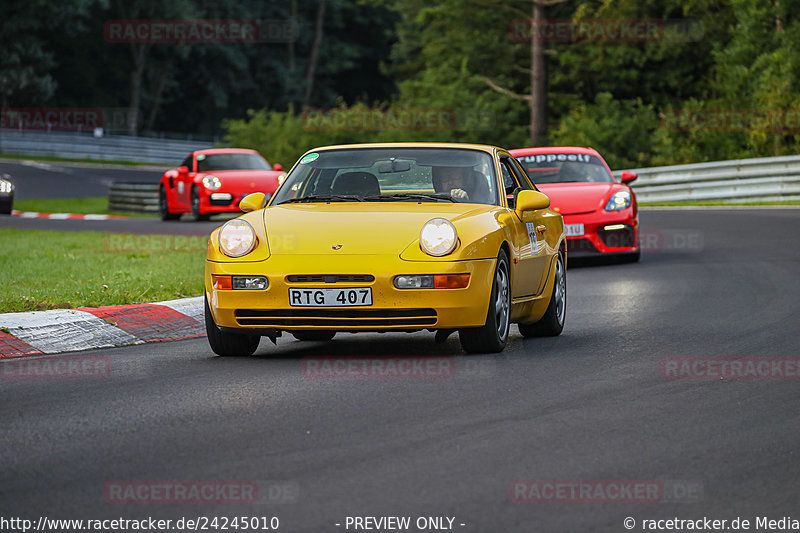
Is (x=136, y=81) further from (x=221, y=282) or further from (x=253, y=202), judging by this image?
(x=221, y=282)

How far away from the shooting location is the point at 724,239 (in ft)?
63.9

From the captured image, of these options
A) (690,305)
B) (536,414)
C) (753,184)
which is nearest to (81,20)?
(753,184)

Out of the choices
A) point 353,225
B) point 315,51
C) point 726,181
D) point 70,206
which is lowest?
point 70,206

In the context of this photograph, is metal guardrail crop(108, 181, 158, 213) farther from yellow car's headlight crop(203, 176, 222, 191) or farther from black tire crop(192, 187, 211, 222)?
yellow car's headlight crop(203, 176, 222, 191)

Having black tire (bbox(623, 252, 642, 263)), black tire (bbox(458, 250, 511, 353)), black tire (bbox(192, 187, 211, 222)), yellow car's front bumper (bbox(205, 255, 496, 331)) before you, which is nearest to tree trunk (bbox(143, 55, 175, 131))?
black tire (bbox(192, 187, 211, 222))

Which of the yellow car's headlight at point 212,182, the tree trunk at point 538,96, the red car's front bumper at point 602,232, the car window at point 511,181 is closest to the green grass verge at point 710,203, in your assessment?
the yellow car's headlight at point 212,182

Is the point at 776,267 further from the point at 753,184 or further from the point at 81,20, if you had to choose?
the point at 81,20

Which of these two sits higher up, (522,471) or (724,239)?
(522,471)

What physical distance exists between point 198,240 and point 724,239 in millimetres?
7528

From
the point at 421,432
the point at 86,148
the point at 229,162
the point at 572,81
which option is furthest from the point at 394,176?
the point at 86,148

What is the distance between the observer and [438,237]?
8141mm

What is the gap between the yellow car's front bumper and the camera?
26.2ft

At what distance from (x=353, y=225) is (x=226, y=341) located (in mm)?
1109

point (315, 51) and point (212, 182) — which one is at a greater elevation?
point (315, 51)
